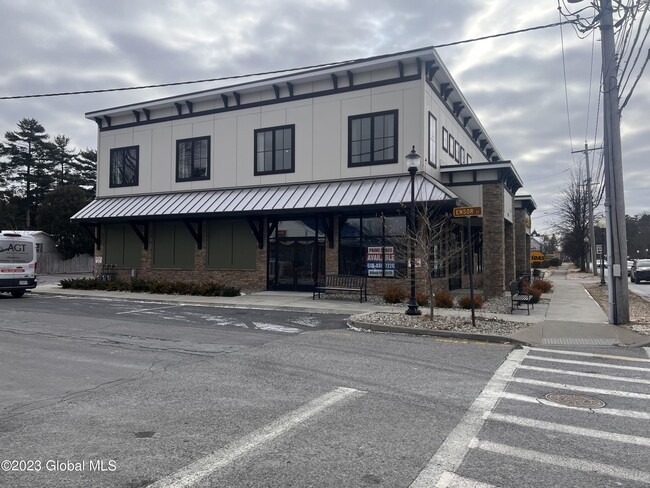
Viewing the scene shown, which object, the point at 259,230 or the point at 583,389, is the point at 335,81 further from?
the point at 583,389

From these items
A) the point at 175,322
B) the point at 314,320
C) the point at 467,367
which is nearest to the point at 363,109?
the point at 314,320

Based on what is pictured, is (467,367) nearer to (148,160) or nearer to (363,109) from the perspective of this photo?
(363,109)

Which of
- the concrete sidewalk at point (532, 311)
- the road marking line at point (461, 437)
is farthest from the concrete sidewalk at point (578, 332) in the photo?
the road marking line at point (461, 437)

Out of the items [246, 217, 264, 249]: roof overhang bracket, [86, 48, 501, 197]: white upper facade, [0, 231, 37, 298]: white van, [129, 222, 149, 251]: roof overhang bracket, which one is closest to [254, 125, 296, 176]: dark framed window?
[86, 48, 501, 197]: white upper facade

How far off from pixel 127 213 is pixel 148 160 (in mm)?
3296

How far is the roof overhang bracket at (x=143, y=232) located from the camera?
24406 millimetres

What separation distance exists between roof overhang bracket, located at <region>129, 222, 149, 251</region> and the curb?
1512cm

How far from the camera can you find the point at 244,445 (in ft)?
15.0

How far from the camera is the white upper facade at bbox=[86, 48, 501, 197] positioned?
19469mm

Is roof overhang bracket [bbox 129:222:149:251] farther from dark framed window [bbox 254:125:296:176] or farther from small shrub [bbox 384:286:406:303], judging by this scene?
small shrub [bbox 384:286:406:303]

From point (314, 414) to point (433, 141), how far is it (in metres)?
16.7

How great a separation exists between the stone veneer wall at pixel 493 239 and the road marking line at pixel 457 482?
1728 centimetres

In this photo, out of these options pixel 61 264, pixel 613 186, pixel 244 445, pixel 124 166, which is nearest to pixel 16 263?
pixel 124 166

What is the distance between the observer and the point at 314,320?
13992mm
